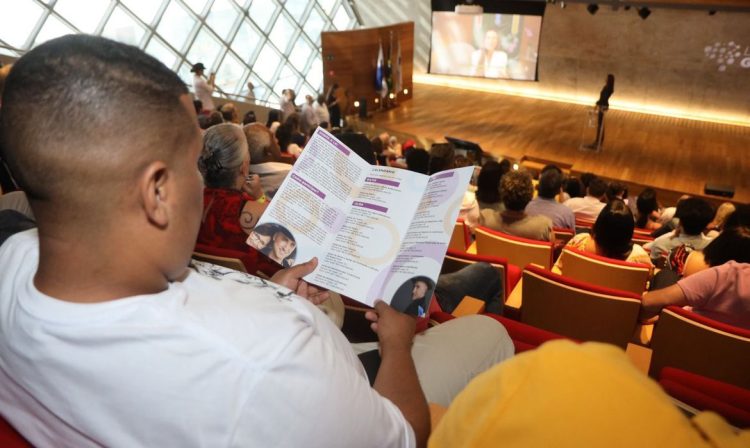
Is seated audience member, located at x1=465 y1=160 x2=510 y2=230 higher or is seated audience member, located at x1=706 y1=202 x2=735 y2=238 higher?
seated audience member, located at x1=706 y1=202 x2=735 y2=238

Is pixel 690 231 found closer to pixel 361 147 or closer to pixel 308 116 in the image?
pixel 361 147

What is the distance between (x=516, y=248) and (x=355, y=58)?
1044 centimetres

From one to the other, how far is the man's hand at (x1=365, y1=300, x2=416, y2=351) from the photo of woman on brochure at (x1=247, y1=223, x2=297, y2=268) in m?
0.32

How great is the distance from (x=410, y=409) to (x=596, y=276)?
231cm


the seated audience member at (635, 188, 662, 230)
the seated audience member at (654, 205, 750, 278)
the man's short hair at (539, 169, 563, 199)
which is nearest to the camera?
the seated audience member at (654, 205, 750, 278)

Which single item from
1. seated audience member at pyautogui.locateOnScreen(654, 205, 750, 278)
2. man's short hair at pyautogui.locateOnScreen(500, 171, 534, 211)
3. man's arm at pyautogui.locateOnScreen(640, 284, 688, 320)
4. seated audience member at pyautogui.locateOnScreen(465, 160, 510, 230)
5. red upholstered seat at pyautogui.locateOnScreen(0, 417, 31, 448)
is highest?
seated audience member at pyautogui.locateOnScreen(465, 160, 510, 230)

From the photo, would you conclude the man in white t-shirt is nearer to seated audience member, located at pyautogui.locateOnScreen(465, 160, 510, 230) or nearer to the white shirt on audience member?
seated audience member, located at pyautogui.locateOnScreen(465, 160, 510, 230)

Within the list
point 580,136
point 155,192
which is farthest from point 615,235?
point 580,136

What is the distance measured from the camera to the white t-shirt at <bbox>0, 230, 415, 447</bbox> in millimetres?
825

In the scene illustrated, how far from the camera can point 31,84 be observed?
837mm

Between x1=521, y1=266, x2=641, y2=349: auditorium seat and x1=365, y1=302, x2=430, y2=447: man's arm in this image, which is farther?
x1=521, y1=266, x2=641, y2=349: auditorium seat

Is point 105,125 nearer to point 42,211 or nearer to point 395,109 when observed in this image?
point 42,211

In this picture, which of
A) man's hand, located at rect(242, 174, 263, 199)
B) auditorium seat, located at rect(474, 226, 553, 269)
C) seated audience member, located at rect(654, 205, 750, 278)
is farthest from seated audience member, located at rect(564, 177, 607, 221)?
man's hand, located at rect(242, 174, 263, 199)

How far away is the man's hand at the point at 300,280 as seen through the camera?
4.93ft
